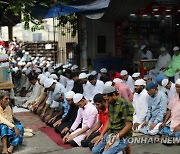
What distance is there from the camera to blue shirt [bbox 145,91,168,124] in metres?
6.66

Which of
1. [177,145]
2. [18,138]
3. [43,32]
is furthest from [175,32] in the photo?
[43,32]

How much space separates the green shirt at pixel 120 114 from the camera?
14.7 ft

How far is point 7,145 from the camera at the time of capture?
6188 millimetres

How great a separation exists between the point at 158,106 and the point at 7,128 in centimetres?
276

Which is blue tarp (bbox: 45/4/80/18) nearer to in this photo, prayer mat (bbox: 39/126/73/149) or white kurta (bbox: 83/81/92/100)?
white kurta (bbox: 83/81/92/100)

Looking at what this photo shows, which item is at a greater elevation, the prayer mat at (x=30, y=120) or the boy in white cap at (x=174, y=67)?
the boy in white cap at (x=174, y=67)

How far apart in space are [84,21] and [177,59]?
3.57m

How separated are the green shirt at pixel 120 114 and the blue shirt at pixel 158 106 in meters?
2.17

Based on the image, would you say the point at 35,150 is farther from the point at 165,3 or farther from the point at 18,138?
the point at 165,3

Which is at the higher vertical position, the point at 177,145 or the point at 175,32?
the point at 175,32

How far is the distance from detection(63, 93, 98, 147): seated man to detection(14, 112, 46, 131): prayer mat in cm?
166

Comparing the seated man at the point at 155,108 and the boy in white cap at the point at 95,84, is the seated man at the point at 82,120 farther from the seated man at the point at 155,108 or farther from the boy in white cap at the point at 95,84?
the boy in white cap at the point at 95,84

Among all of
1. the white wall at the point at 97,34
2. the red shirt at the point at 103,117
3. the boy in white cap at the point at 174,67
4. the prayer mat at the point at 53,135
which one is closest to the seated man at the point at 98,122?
the red shirt at the point at 103,117

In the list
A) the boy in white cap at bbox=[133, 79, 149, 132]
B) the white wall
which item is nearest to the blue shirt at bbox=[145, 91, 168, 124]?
the boy in white cap at bbox=[133, 79, 149, 132]
